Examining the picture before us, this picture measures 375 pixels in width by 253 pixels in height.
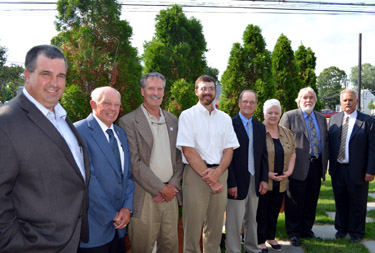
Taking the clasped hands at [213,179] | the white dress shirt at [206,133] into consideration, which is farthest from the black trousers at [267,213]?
the white dress shirt at [206,133]

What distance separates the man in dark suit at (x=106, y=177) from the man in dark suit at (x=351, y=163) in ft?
11.6

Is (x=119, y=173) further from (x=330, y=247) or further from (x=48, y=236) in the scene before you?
(x=330, y=247)

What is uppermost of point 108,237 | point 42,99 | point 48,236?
point 42,99

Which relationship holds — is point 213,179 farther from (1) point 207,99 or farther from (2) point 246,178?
(1) point 207,99

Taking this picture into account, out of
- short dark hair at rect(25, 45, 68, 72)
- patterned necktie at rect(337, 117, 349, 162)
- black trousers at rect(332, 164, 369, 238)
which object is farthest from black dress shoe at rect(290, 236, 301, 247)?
short dark hair at rect(25, 45, 68, 72)

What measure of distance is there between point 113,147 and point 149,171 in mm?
472

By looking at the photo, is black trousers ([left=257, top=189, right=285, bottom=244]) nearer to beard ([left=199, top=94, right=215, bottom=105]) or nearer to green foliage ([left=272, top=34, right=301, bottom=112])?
beard ([left=199, top=94, right=215, bottom=105])

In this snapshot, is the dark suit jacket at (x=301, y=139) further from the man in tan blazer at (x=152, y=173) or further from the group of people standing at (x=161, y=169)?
the man in tan blazer at (x=152, y=173)

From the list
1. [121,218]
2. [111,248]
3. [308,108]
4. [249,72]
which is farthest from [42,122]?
[249,72]

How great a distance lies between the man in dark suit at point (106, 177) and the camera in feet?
7.71

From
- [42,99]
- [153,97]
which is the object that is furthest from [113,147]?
[42,99]

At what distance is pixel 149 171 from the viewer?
2807mm

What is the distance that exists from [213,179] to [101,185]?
126cm

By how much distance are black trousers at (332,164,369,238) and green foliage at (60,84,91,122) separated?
4.11 m
